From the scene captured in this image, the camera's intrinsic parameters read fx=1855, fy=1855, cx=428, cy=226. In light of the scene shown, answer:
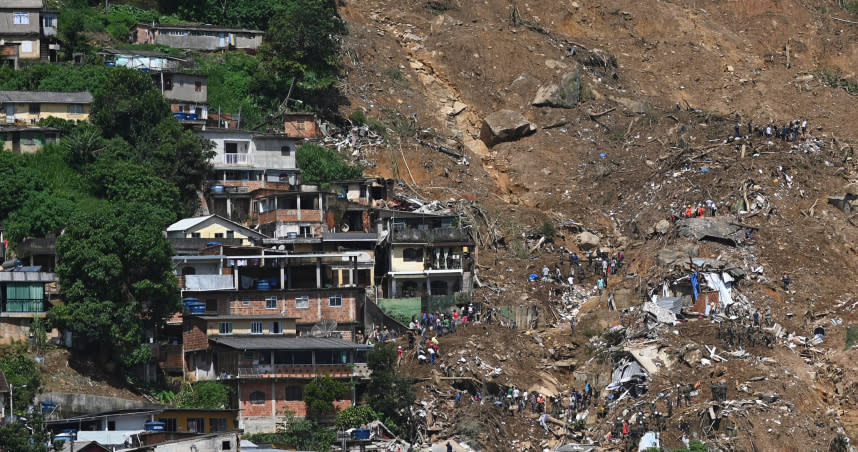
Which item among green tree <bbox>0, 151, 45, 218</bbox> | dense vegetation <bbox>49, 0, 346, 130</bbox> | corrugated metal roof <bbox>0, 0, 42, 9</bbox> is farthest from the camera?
corrugated metal roof <bbox>0, 0, 42, 9</bbox>

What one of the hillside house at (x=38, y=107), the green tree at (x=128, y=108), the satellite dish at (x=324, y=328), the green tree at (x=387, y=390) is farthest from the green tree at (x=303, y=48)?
the green tree at (x=387, y=390)

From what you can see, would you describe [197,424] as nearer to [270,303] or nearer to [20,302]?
[20,302]

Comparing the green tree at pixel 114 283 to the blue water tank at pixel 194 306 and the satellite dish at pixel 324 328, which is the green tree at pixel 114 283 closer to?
the blue water tank at pixel 194 306

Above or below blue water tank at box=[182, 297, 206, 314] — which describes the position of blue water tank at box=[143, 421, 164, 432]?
below

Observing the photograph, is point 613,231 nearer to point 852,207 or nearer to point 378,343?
point 852,207

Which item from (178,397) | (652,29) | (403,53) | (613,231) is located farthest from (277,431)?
(652,29)

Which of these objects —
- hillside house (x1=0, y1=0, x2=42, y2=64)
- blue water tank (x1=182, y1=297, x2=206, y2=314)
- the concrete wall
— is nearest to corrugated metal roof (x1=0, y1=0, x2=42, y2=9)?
hillside house (x1=0, y1=0, x2=42, y2=64)

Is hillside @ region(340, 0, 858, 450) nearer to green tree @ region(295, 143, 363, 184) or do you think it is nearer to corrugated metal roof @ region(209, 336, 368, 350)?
green tree @ region(295, 143, 363, 184)
